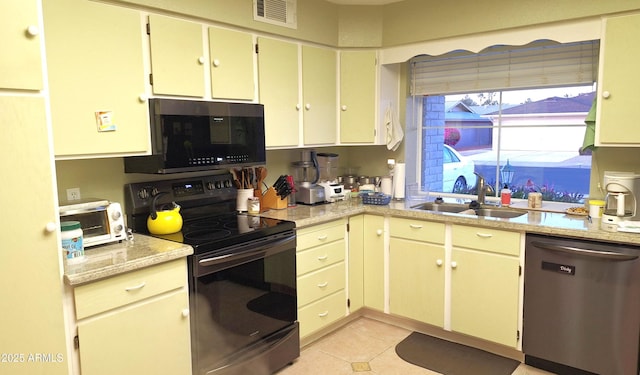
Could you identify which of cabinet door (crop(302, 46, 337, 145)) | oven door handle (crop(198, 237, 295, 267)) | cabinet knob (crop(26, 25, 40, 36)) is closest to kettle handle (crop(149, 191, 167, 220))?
oven door handle (crop(198, 237, 295, 267))

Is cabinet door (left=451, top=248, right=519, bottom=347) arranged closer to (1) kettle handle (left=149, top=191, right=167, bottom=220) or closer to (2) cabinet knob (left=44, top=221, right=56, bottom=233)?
(1) kettle handle (left=149, top=191, right=167, bottom=220)

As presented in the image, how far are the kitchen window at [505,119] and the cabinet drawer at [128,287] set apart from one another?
2.22m

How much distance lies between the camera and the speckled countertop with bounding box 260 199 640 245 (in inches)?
100

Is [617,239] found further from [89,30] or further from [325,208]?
[89,30]

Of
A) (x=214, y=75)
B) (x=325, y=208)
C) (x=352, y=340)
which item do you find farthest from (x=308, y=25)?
(x=352, y=340)

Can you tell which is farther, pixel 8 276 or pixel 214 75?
pixel 214 75

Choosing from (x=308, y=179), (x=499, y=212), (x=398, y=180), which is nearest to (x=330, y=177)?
(x=308, y=179)

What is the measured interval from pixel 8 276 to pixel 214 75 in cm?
154

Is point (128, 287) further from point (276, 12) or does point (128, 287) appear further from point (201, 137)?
point (276, 12)

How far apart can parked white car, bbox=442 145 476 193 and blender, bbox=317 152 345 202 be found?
945 millimetres

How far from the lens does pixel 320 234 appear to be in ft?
10.2

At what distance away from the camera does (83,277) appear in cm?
186

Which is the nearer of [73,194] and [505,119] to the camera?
[73,194]

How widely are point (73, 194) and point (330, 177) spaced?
198cm
